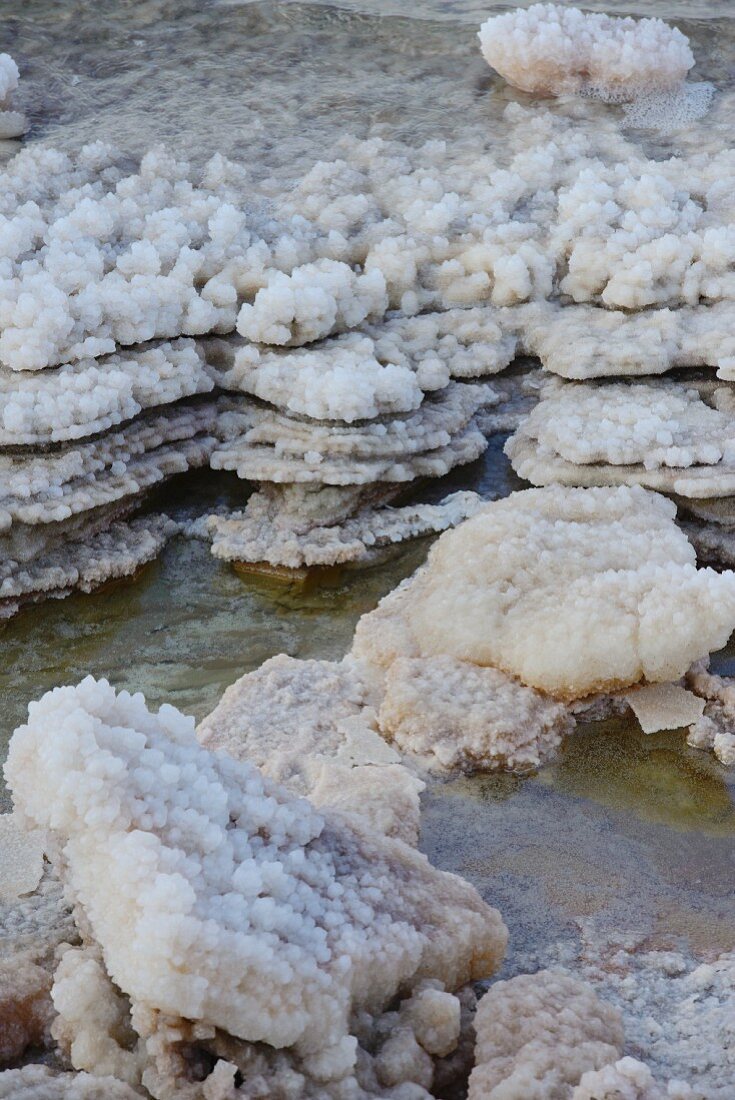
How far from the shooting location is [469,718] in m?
3.28

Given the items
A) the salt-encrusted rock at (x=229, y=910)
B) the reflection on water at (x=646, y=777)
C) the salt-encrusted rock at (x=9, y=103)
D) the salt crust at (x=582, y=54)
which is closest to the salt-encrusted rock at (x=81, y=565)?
the reflection on water at (x=646, y=777)

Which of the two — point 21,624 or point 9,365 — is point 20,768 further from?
point 9,365

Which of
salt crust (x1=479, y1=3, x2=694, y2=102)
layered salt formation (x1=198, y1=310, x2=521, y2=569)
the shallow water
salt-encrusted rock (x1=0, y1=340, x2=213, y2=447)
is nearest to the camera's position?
the shallow water

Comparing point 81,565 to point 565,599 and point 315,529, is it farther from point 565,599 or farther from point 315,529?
point 565,599

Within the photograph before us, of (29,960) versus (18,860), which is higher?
(29,960)

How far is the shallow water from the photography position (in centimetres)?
284

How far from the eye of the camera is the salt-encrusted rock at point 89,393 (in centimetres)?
387

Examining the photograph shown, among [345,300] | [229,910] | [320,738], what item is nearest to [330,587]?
[320,738]

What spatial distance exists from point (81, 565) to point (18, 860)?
1453 mm

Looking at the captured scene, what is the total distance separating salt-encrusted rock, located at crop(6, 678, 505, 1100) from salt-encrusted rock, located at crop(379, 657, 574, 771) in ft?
2.69

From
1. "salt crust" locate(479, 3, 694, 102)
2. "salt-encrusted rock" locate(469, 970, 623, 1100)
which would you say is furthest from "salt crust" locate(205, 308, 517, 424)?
"salt-encrusted rock" locate(469, 970, 623, 1100)

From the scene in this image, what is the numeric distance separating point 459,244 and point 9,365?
179 cm

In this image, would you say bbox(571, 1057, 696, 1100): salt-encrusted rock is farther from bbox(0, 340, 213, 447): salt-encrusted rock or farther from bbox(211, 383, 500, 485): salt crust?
bbox(0, 340, 213, 447): salt-encrusted rock

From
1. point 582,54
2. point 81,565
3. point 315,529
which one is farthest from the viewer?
point 582,54
